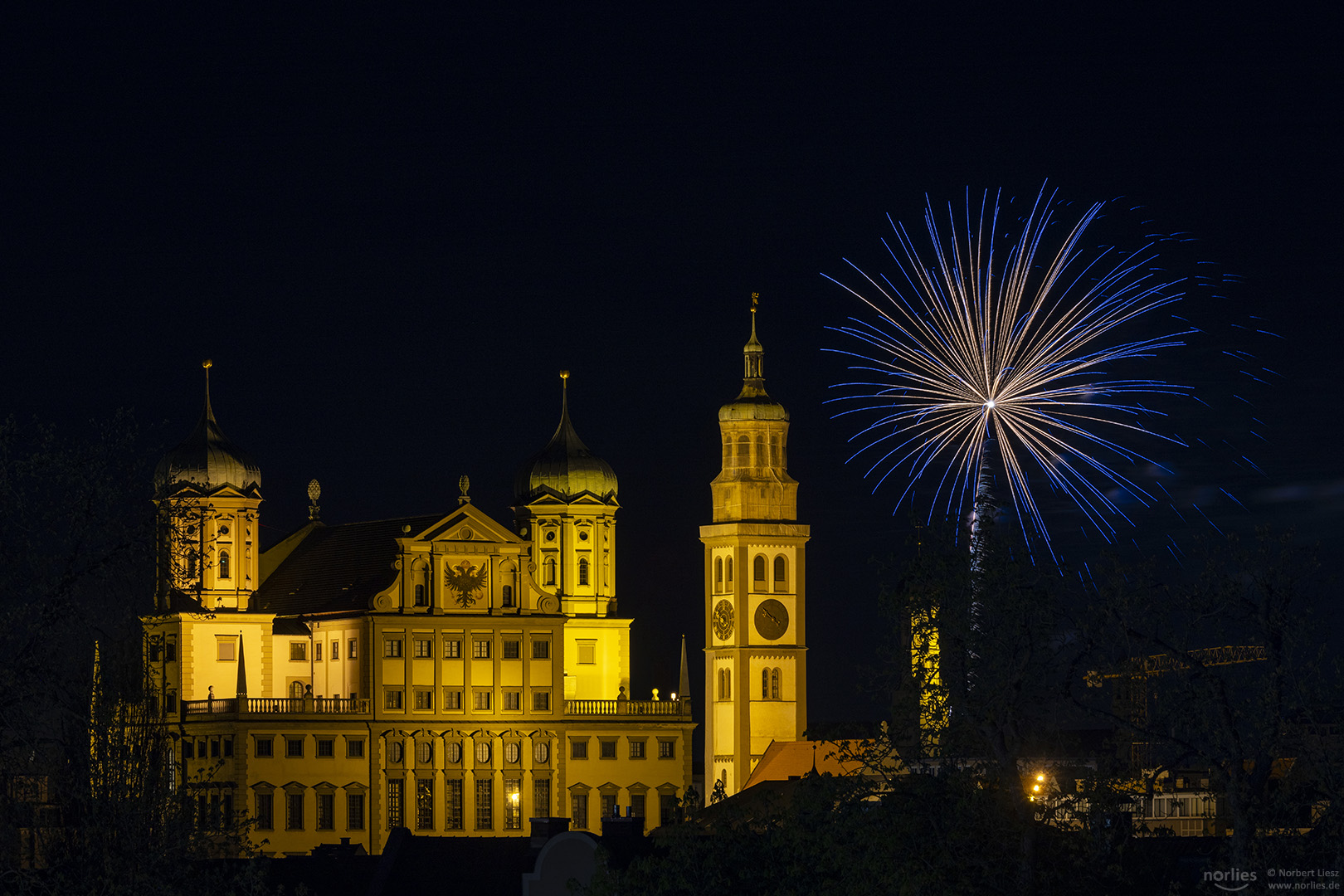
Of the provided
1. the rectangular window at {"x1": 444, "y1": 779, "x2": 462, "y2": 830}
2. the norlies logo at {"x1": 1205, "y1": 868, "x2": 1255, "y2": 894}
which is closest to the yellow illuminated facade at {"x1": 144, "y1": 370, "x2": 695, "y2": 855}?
the rectangular window at {"x1": 444, "y1": 779, "x2": 462, "y2": 830}

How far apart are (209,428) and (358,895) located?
6318 centimetres

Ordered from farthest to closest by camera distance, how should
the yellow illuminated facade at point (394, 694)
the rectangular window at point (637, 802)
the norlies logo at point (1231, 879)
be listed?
the rectangular window at point (637, 802) → the yellow illuminated facade at point (394, 694) → the norlies logo at point (1231, 879)

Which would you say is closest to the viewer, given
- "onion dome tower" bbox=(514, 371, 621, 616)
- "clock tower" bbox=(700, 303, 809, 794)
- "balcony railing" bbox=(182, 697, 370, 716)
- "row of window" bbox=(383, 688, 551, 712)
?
"balcony railing" bbox=(182, 697, 370, 716)

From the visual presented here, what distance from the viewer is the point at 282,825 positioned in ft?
367

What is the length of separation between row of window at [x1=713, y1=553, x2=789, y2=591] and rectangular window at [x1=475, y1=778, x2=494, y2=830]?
90.9 feet

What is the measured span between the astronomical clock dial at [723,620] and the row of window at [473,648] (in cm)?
2284

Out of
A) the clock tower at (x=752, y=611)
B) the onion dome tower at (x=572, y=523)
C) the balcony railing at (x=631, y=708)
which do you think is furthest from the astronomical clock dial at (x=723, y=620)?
the balcony railing at (x=631, y=708)

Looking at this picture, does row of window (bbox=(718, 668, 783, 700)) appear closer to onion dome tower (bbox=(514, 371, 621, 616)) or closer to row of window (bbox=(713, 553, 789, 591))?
row of window (bbox=(713, 553, 789, 591))

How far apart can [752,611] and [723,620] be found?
5.97 feet

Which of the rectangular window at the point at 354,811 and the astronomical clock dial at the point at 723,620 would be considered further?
the astronomical clock dial at the point at 723,620

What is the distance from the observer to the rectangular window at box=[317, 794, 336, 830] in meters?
113

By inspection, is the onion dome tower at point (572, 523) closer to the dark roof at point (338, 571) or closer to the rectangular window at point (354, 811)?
Result: the dark roof at point (338, 571)

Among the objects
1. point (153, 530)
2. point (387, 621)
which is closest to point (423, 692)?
point (387, 621)

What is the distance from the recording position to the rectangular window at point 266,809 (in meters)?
112
